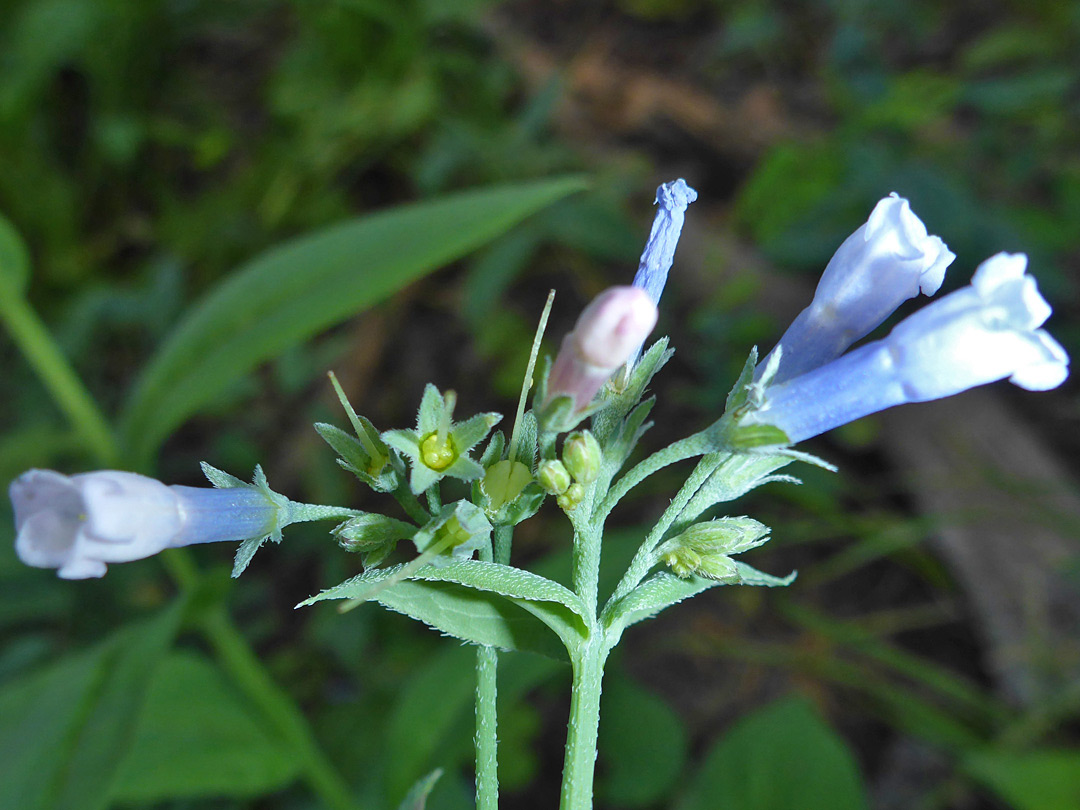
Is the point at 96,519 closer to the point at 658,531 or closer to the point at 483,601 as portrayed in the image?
the point at 483,601

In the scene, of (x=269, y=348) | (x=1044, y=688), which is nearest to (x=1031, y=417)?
(x=1044, y=688)

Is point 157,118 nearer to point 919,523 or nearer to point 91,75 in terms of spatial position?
point 91,75

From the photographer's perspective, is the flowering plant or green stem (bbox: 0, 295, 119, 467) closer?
the flowering plant

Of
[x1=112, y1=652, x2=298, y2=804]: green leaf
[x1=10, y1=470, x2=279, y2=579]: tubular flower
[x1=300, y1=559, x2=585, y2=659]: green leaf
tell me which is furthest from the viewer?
[x1=112, y1=652, x2=298, y2=804]: green leaf

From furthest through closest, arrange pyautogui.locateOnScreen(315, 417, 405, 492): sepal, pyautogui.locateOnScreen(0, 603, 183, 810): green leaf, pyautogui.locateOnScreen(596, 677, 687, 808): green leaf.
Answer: pyautogui.locateOnScreen(596, 677, 687, 808): green leaf
pyautogui.locateOnScreen(0, 603, 183, 810): green leaf
pyautogui.locateOnScreen(315, 417, 405, 492): sepal

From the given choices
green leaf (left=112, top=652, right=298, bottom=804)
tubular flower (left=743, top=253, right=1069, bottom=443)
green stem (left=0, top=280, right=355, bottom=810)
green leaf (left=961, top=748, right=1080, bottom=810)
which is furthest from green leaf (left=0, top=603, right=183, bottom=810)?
green leaf (left=961, top=748, right=1080, bottom=810)

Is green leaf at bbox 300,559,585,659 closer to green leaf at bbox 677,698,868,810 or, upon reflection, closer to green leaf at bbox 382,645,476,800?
green leaf at bbox 382,645,476,800

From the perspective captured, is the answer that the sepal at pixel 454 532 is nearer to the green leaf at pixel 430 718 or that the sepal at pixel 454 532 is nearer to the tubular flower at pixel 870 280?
the tubular flower at pixel 870 280
